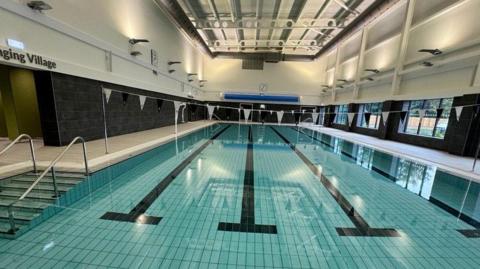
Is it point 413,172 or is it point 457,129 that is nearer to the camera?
point 413,172

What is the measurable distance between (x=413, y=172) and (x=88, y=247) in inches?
242

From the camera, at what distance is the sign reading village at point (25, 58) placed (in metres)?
3.38

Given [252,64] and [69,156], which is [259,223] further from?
[252,64]

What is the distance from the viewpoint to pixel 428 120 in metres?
7.36

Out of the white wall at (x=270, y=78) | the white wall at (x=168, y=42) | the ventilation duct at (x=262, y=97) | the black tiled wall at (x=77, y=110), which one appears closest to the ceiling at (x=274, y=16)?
the white wall at (x=168, y=42)

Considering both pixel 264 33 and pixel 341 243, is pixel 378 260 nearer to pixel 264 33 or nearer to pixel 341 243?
pixel 341 243

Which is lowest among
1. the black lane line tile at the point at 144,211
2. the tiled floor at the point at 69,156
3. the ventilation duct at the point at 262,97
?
the black lane line tile at the point at 144,211

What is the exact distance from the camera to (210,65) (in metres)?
17.1

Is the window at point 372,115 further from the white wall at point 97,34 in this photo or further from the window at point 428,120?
the white wall at point 97,34

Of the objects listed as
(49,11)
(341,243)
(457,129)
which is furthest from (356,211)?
(49,11)

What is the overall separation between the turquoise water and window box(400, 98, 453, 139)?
3.52 meters

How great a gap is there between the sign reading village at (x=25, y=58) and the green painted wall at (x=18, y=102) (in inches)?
51.3

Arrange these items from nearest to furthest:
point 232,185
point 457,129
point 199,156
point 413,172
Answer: point 232,185 → point 413,172 → point 199,156 → point 457,129

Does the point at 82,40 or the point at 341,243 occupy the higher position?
the point at 82,40
